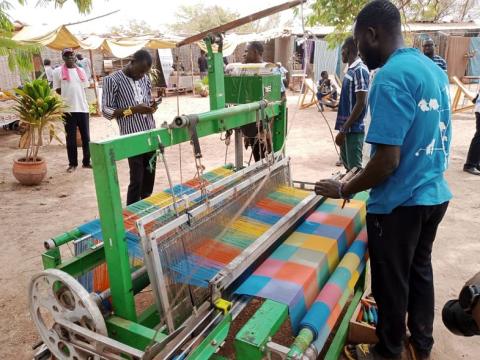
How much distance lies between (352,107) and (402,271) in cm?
267

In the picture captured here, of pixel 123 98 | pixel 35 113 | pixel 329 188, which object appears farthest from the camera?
pixel 35 113

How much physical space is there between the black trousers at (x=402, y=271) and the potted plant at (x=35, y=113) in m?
5.16

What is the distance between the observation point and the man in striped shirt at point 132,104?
3.78 metres

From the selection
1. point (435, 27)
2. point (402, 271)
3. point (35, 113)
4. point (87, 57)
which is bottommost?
point (402, 271)

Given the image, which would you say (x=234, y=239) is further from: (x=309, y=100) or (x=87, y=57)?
(x=87, y=57)

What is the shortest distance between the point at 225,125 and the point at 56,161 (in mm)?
6013

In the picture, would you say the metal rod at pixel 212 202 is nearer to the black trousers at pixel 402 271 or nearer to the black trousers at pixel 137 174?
the black trousers at pixel 402 271

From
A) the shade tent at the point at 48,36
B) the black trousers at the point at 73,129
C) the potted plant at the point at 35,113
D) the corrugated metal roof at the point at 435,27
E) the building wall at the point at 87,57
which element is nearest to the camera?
the potted plant at the point at 35,113

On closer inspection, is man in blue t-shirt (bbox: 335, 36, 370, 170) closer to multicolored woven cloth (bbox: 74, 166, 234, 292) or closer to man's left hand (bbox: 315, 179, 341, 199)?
man's left hand (bbox: 315, 179, 341, 199)

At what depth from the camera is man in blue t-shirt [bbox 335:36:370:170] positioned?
390 centimetres

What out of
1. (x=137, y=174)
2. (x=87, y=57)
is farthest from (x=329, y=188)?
(x=87, y=57)

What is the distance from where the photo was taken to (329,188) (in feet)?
6.76

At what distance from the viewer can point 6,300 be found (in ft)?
9.82

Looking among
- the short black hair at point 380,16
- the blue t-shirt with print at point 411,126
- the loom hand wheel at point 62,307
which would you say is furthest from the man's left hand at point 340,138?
the loom hand wheel at point 62,307
